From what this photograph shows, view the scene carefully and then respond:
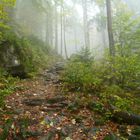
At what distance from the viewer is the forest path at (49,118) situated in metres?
6.97

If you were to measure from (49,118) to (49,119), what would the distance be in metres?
0.07

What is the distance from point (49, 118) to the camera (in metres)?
7.90

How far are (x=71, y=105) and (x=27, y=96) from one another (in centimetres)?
211

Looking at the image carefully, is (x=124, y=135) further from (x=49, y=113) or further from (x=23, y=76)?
(x=23, y=76)

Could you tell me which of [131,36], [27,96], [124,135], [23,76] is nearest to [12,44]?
[23,76]

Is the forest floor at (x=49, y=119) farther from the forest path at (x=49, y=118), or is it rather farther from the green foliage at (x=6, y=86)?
the green foliage at (x=6, y=86)

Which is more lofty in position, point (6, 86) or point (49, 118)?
point (6, 86)

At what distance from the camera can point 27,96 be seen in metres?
9.81

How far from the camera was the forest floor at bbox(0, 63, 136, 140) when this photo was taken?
274 inches

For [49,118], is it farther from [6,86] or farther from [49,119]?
[6,86]

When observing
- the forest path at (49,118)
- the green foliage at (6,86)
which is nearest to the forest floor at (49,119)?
the forest path at (49,118)

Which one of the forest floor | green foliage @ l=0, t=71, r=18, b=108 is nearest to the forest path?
the forest floor

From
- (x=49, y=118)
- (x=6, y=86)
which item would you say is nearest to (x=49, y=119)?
(x=49, y=118)

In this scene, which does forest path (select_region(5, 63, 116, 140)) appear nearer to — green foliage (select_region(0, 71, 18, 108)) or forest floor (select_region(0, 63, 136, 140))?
forest floor (select_region(0, 63, 136, 140))
